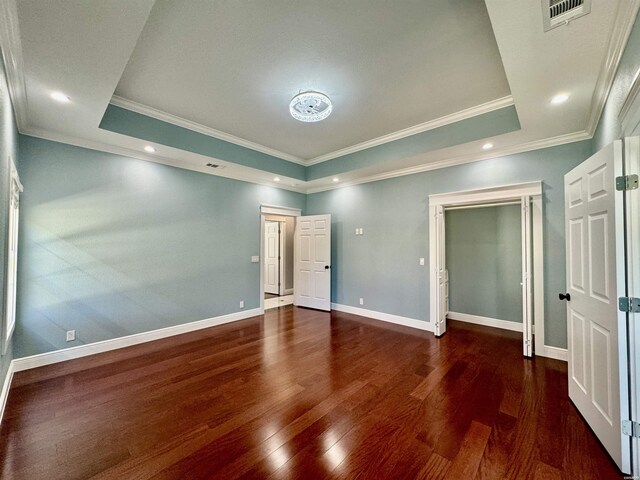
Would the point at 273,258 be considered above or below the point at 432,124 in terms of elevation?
below

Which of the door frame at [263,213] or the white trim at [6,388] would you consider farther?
the door frame at [263,213]

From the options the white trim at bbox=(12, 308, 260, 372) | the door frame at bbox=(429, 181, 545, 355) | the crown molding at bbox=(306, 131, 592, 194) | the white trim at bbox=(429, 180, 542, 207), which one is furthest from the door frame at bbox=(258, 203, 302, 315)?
the door frame at bbox=(429, 181, 545, 355)

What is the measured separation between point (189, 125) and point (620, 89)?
14.6 feet

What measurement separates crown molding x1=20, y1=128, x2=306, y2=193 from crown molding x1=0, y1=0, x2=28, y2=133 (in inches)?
19.7

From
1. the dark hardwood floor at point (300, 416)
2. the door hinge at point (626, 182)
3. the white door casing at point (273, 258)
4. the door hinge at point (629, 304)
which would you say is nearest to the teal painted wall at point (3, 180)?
the dark hardwood floor at point (300, 416)

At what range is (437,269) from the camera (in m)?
4.04

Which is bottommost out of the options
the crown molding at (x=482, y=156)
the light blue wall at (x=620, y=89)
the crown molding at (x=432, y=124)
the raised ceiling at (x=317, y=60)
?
the light blue wall at (x=620, y=89)

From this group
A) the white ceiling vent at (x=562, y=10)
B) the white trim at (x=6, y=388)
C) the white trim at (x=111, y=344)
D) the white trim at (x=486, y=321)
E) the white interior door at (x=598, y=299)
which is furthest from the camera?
the white trim at (x=486, y=321)

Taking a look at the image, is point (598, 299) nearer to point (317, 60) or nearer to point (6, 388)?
point (317, 60)

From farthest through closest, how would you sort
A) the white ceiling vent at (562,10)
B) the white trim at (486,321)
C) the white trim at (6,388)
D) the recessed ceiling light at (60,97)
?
the white trim at (486,321) < the recessed ceiling light at (60,97) < the white trim at (6,388) < the white ceiling vent at (562,10)

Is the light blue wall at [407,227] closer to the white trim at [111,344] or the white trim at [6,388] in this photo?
the white trim at [111,344]

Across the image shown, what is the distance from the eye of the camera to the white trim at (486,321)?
4320 mm

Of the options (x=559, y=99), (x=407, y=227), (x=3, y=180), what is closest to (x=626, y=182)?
(x=559, y=99)

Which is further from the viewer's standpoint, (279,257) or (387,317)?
(279,257)
